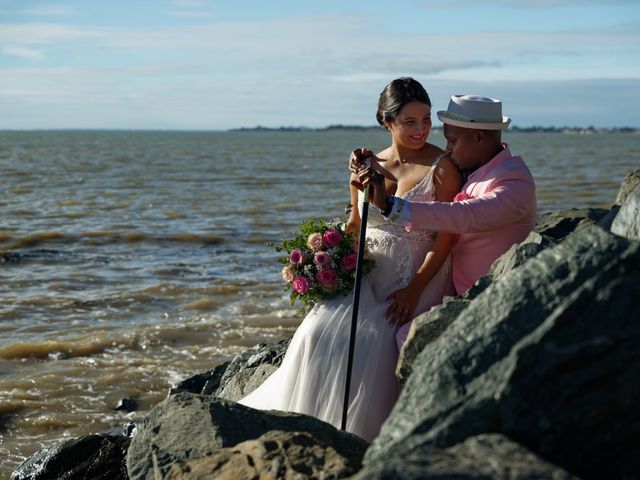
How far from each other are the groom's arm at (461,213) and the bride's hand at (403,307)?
439mm

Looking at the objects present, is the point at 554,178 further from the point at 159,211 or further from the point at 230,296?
the point at 230,296

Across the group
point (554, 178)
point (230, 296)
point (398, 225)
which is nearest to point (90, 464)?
point (398, 225)

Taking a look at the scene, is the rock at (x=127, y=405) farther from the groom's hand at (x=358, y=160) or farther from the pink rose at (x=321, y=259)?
the groom's hand at (x=358, y=160)

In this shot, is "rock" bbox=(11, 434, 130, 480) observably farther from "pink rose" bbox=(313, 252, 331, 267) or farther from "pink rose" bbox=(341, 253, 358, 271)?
"pink rose" bbox=(341, 253, 358, 271)

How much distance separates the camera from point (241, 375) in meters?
7.44

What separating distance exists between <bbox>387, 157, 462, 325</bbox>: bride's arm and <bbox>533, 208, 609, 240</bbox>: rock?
1.48 meters

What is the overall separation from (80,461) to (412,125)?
328cm

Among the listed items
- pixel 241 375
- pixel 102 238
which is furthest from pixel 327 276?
pixel 102 238

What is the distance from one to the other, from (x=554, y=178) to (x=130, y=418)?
98.9 ft

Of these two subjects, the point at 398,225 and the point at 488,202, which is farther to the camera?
the point at 398,225

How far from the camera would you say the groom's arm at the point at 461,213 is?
215 inches

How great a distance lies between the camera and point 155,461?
474 centimetres

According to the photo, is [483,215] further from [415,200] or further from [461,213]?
[415,200]

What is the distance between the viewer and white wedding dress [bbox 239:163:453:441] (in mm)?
5629
